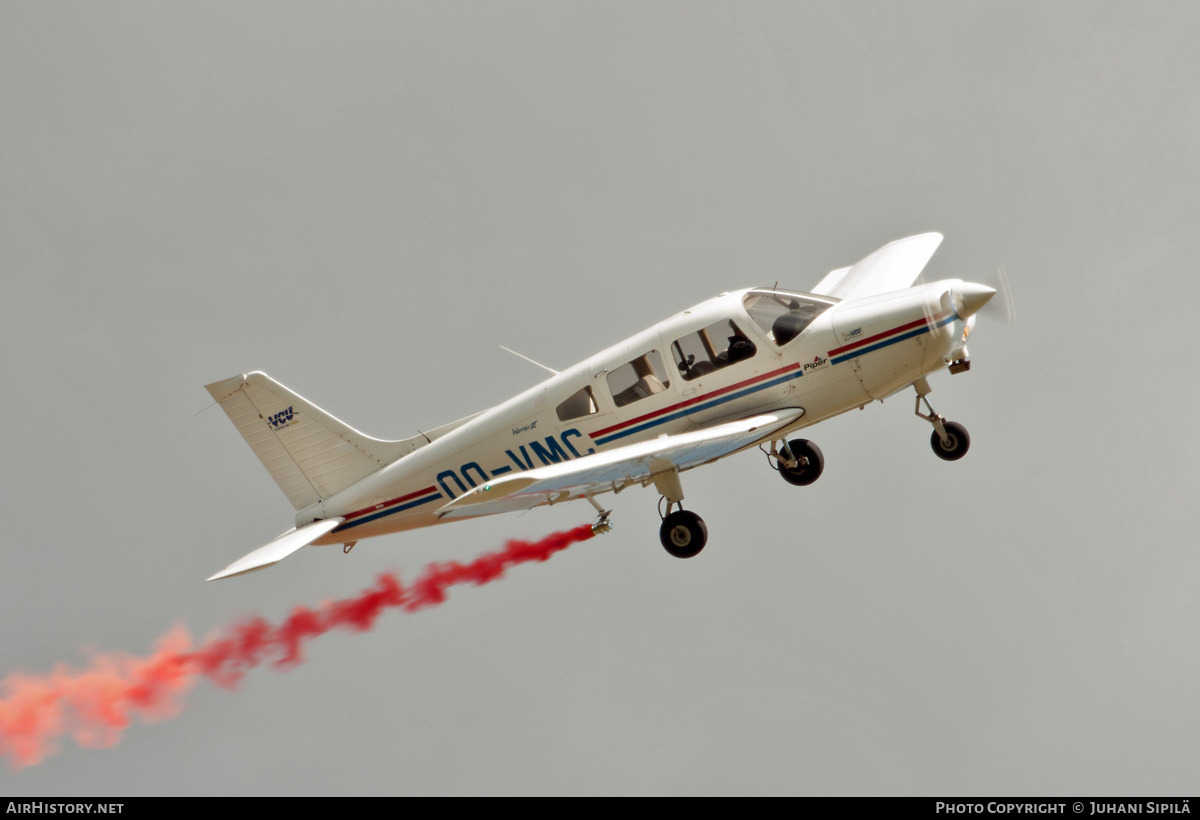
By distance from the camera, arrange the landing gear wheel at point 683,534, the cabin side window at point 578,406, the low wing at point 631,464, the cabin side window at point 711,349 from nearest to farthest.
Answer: the low wing at point 631,464, the cabin side window at point 711,349, the landing gear wheel at point 683,534, the cabin side window at point 578,406

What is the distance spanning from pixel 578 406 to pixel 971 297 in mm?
5761

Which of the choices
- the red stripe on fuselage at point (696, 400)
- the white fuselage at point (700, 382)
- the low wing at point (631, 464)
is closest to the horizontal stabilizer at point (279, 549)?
the white fuselage at point (700, 382)

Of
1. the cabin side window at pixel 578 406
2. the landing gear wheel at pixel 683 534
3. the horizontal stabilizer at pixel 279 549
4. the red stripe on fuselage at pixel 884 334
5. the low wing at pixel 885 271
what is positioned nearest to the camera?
the red stripe on fuselage at pixel 884 334

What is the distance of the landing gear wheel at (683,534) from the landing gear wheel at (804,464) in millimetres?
2292

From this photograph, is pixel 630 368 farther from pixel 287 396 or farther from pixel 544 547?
pixel 287 396

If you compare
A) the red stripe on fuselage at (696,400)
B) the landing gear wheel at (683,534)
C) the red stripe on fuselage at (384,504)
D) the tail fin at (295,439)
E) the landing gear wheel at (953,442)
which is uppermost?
the tail fin at (295,439)

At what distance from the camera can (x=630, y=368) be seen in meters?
21.8

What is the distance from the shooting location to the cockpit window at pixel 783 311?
830 inches

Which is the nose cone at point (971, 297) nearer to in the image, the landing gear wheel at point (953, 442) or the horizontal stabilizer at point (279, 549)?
the landing gear wheel at point (953, 442)

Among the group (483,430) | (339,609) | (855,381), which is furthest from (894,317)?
(339,609)

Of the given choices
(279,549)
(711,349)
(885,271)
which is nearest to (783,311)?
(711,349)

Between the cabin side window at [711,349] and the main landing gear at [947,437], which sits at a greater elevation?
the cabin side window at [711,349]

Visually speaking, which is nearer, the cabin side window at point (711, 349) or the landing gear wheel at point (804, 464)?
the cabin side window at point (711, 349)
